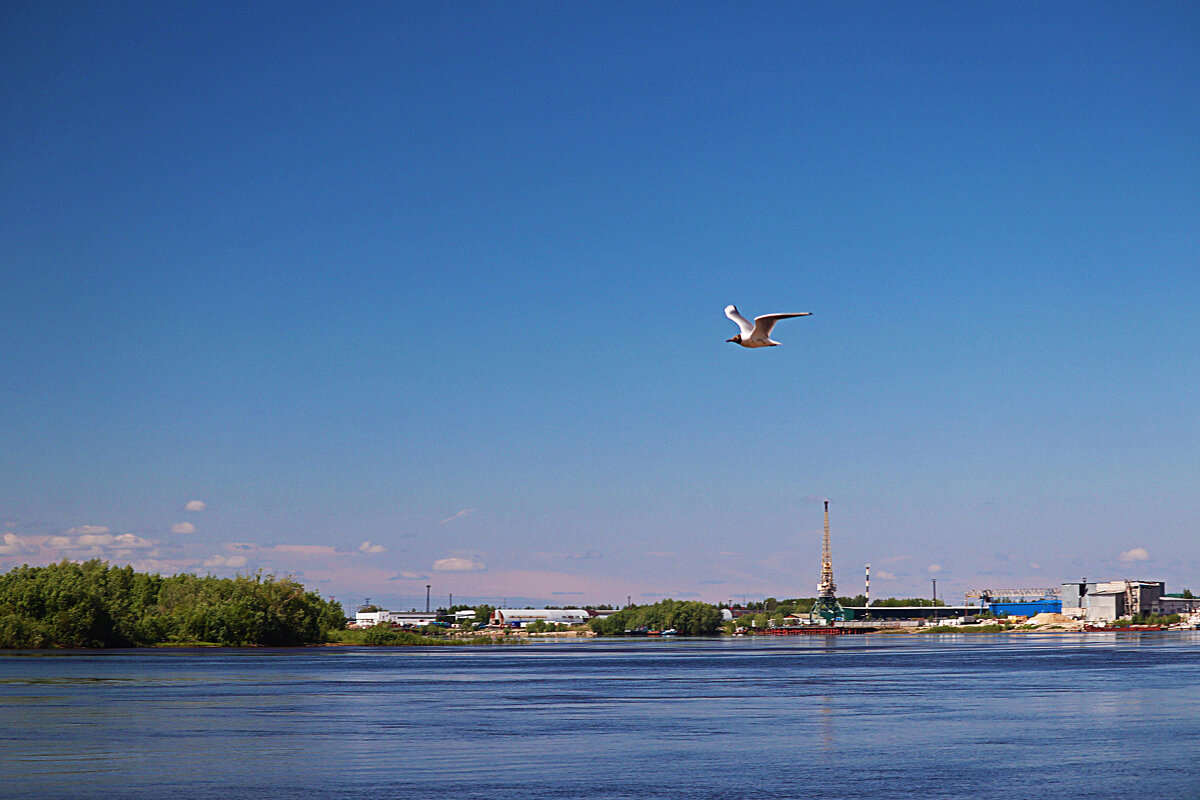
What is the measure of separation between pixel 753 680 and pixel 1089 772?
43.8 meters

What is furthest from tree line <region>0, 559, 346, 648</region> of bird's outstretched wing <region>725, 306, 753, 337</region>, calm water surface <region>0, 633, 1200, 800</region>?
bird's outstretched wing <region>725, 306, 753, 337</region>

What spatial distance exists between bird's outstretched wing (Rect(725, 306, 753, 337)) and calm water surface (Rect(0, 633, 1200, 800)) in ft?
48.6

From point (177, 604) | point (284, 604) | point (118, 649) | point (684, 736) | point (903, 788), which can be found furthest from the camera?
point (177, 604)

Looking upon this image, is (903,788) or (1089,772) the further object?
(1089,772)

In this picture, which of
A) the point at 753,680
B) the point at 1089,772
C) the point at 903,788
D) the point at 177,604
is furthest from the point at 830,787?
the point at 177,604

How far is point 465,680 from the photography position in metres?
75.9

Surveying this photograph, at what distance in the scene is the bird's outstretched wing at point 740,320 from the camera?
45638 mm

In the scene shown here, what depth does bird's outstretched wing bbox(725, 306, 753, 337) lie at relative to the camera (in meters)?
45.6

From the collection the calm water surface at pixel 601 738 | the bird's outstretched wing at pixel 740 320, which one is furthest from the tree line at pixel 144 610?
the bird's outstretched wing at pixel 740 320

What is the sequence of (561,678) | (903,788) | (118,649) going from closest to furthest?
(903,788)
(561,678)
(118,649)

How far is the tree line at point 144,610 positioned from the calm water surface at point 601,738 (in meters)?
56.4

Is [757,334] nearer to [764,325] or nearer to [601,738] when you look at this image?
[764,325]

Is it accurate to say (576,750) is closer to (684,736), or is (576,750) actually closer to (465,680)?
(684,736)

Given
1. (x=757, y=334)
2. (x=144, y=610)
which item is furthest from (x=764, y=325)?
(x=144, y=610)
